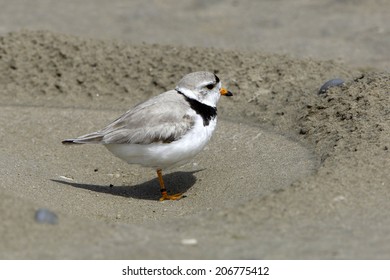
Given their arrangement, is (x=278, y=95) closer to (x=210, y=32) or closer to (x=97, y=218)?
(x=97, y=218)

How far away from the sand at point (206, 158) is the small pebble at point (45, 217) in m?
0.05

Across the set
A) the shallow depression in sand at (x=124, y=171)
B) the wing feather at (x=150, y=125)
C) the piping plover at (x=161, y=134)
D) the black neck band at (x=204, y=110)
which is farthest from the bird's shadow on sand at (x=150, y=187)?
the black neck band at (x=204, y=110)

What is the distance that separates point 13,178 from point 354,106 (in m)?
3.36

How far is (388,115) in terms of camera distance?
7.01 metres

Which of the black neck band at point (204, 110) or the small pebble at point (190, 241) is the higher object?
the black neck band at point (204, 110)

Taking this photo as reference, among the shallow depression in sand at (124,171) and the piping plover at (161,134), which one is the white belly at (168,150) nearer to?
the piping plover at (161,134)

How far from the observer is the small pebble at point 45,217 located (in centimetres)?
521

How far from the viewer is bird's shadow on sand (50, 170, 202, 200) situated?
706 centimetres

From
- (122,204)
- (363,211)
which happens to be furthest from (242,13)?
(363,211)

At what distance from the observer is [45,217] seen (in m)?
5.22

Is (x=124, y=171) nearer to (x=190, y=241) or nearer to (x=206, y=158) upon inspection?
(x=206, y=158)

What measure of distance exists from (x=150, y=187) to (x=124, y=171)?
0.37 m

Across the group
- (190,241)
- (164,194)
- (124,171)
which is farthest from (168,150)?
(190,241)

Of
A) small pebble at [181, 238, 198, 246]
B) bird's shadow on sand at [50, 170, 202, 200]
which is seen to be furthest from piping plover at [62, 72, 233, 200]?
small pebble at [181, 238, 198, 246]
